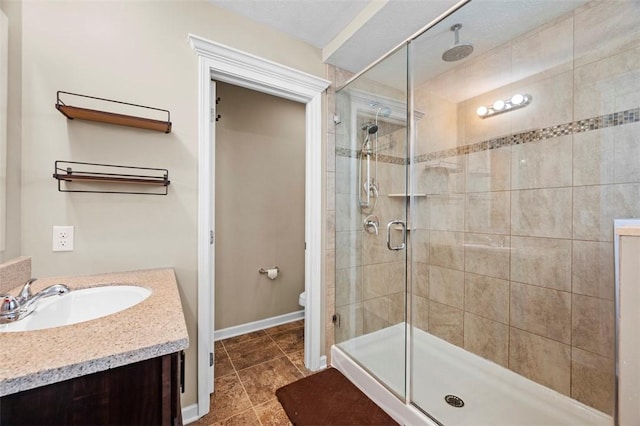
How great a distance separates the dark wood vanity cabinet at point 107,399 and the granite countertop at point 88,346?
0.15 feet

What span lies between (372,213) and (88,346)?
73.6 inches

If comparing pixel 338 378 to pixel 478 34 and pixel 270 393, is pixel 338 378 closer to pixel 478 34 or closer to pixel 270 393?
pixel 270 393

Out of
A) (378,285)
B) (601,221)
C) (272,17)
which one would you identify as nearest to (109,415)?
(378,285)

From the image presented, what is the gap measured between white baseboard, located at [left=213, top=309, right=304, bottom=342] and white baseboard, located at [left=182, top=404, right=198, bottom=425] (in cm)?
81

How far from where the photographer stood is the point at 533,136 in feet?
5.66

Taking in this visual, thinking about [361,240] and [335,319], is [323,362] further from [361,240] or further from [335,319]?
[361,240]

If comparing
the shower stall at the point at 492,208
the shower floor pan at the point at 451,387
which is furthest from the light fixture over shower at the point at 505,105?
the shower floor pan at the point at 451,387

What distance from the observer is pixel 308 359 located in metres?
2.08

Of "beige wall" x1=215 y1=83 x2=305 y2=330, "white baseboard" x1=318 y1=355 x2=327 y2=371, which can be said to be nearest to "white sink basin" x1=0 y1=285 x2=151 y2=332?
"beige wall" x1=215 y1=83 x2=305 y2=330

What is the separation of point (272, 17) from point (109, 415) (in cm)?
215

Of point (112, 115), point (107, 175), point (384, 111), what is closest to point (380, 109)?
point (384, 111)

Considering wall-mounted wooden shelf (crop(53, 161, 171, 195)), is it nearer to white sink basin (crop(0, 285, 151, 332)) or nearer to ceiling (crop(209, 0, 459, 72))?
white sink basin (crop(0, 285, 151, 332))

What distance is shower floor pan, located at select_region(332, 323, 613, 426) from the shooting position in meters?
1.51

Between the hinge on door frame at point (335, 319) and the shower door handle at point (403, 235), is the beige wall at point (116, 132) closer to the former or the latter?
the hinge on door frame at point (335, 319)
